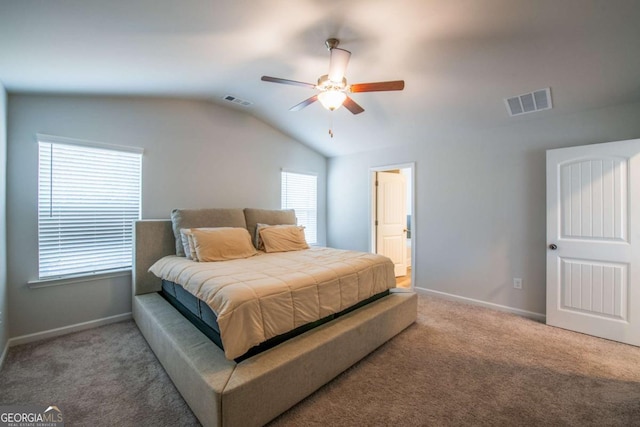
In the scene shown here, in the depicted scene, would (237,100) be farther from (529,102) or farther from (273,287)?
(529,102)

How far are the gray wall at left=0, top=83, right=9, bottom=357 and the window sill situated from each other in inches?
8.1

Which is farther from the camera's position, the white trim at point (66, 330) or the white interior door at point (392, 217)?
the white interior door at point (392, 217)

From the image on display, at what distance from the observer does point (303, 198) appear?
4977mm

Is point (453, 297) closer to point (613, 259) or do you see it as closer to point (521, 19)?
point (613, 259)

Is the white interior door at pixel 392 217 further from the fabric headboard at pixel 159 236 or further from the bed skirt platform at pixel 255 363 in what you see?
the fabric headboard at pixel 159 236

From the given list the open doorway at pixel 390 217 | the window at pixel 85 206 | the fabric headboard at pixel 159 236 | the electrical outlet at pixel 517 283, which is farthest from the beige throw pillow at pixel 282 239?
the electrical outlet at pixel 517 283

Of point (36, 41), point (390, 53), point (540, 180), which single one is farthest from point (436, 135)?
point (36, 41)

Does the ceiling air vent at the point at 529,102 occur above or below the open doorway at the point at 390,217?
above

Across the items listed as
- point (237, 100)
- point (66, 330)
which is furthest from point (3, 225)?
point (237, 100)

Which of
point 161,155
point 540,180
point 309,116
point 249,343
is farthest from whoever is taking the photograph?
point 309,116

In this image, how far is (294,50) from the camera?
2445 millimetres

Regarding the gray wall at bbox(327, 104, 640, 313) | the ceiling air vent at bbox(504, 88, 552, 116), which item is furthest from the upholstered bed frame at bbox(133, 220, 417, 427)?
the ceiling air vent at bbox(504, 88, 552, 116)

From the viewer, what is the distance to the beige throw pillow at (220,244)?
2722 millimetres

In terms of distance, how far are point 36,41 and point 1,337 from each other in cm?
233
